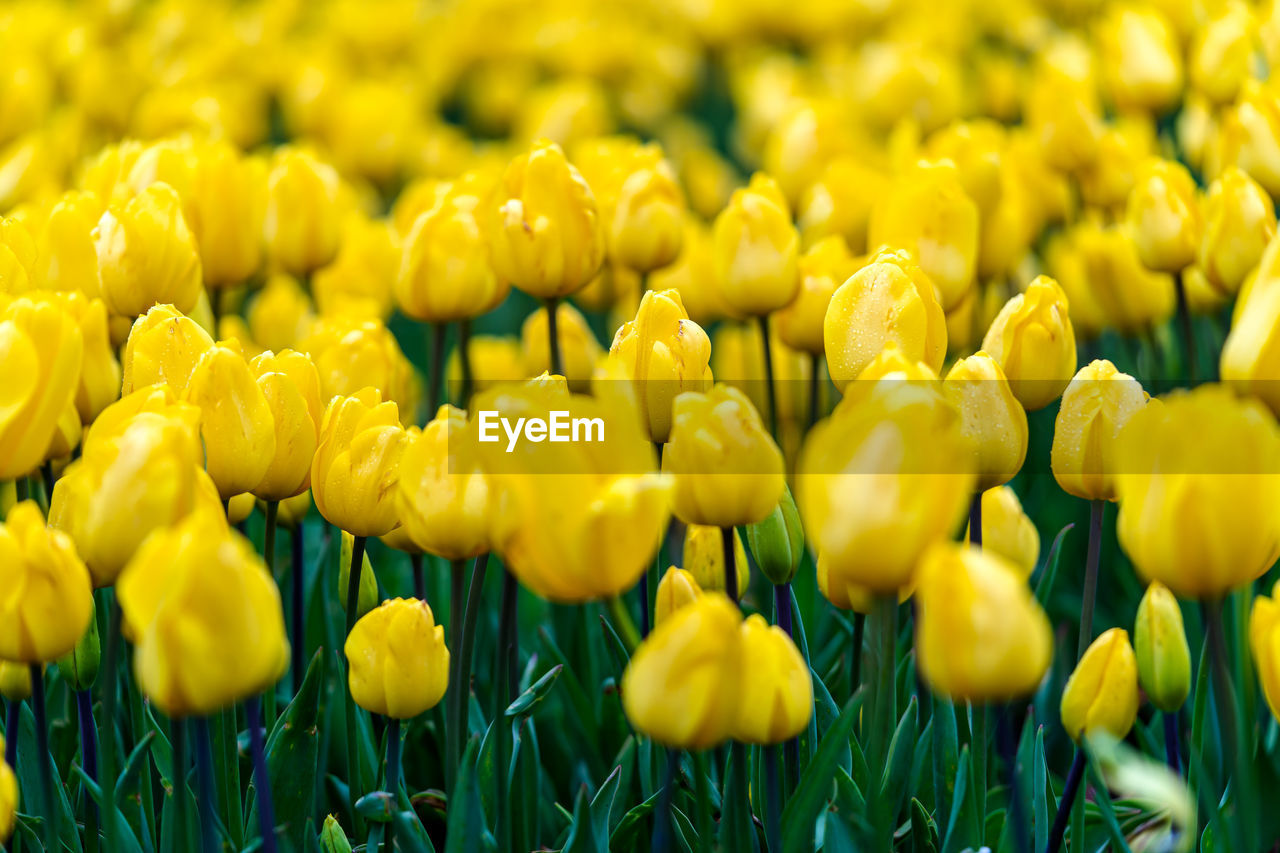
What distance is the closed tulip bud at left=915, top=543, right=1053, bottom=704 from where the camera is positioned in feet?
2.92

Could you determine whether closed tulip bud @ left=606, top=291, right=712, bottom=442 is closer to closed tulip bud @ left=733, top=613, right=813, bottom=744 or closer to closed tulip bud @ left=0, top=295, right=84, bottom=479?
closed tulip bud @ left=733, top=613, right=813, bottom=744

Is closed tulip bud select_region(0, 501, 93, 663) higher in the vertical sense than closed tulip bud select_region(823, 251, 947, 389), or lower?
lower

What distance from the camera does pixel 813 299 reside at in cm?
191

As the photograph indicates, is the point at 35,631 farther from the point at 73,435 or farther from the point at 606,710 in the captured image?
the point at 606,710

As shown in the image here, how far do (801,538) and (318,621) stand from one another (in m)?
0.80

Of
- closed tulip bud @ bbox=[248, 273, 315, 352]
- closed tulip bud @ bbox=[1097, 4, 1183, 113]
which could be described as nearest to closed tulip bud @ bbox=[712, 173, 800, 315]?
closed tulip bud @ bbox=[248, 273, 315, 352]

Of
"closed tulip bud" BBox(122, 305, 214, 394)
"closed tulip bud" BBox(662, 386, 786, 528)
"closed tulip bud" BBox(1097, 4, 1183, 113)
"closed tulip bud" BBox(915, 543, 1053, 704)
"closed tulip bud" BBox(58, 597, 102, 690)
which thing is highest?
"closed tulip bud" BBox(1097, 4, 1183, 113)

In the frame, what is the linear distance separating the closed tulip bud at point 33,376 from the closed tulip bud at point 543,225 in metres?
0.71

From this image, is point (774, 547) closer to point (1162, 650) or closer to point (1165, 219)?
point (1162, 650)

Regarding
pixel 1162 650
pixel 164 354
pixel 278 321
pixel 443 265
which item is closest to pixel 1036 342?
pixel 1162 650

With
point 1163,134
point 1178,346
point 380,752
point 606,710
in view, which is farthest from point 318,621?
point 1163,134

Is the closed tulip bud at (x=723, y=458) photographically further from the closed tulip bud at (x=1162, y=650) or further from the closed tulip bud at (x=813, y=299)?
the closed tulip bud at (x=813, y=299)

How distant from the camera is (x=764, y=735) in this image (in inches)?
42.7

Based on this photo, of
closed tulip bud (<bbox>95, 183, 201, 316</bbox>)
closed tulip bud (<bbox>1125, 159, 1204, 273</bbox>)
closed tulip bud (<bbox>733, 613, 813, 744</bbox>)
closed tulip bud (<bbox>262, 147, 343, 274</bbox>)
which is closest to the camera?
closed tulip bud (<bbox>733, 613, 813, 744</bbox>)
